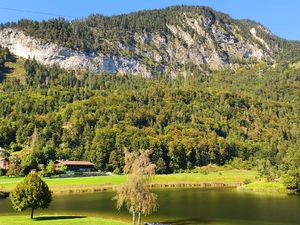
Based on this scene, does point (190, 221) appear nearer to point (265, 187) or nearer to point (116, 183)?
point (265, 187)

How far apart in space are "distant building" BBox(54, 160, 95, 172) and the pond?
205 ft

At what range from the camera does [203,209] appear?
75750 millimetres

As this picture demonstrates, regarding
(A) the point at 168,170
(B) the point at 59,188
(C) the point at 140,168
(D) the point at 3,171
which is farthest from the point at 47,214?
(A) the point at 168,170

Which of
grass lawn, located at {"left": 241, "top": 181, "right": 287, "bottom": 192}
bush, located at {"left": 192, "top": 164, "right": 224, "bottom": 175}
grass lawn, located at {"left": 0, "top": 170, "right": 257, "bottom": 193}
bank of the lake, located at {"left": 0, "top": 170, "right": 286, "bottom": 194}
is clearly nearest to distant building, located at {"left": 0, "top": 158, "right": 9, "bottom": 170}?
bank of the lake, located at {"left": 0, "top": 170, "right": 286, "bottom": 194}

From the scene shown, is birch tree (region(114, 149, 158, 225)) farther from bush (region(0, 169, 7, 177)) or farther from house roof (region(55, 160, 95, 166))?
house roof (region(55, 160, 95, 166))

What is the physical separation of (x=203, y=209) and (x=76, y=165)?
95.9m

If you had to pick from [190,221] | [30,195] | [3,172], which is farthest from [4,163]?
[190,221]

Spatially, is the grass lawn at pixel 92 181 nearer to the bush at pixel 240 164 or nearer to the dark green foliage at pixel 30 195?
the bush at pixel 240 164

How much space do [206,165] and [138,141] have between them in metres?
32.4

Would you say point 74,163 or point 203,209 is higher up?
point 74,163

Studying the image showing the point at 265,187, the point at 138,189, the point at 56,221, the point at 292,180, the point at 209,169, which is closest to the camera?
the point at 56,221

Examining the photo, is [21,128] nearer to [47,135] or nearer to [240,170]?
[47,135]

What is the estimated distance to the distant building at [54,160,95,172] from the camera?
159012 mm

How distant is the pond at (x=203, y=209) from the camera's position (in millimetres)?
64875
